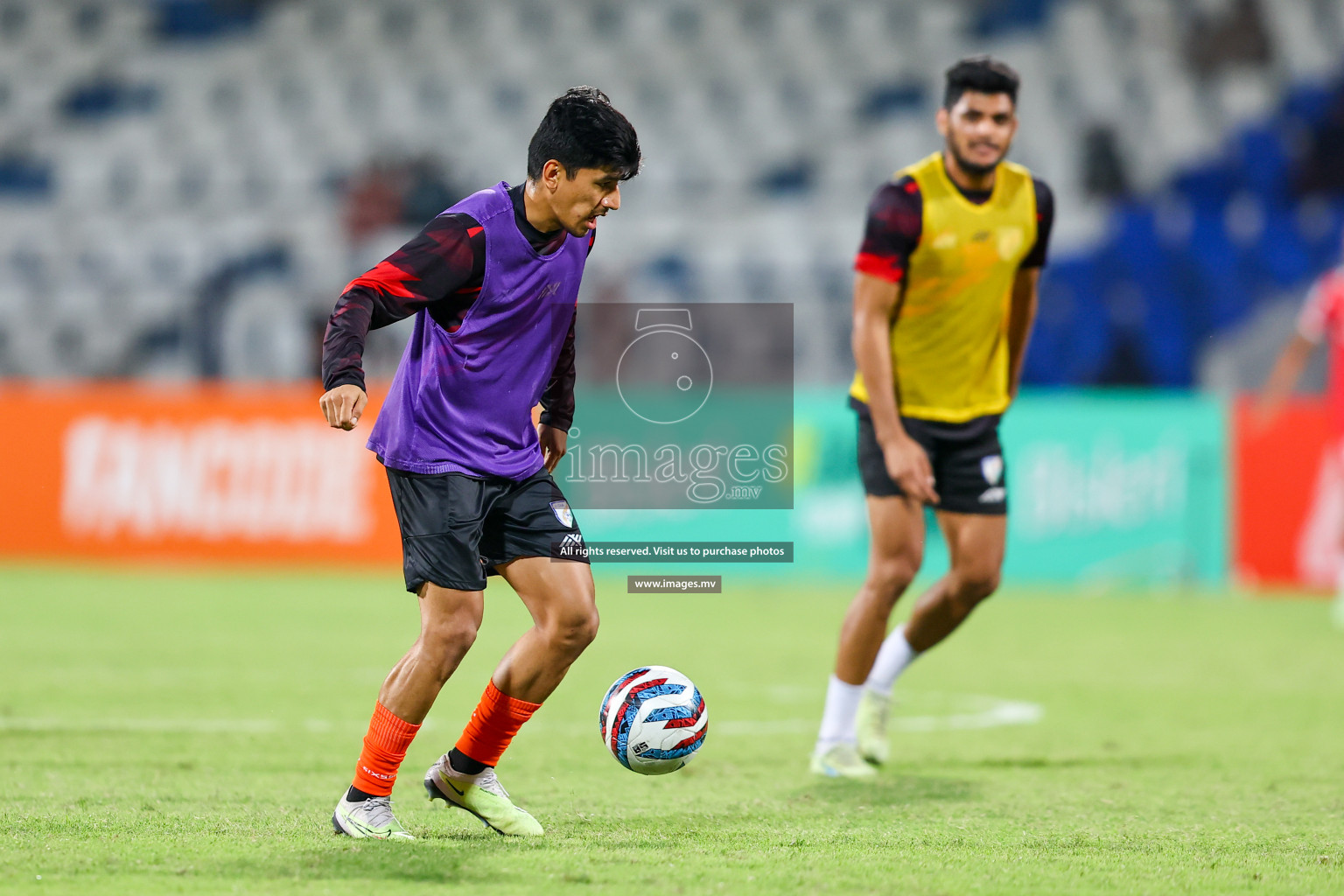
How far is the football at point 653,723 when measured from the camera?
455cm

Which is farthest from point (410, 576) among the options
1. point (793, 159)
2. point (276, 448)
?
point (793, 159)

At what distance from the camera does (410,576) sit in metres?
4.26

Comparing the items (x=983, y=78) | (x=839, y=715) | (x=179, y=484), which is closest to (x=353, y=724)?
(x=839, y=715)

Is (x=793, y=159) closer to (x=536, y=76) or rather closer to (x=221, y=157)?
(x=536, y=76)

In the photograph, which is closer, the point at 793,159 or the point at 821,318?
the point at 821,318

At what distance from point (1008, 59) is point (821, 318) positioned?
6652mm

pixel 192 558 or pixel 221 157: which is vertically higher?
pixel 221 157

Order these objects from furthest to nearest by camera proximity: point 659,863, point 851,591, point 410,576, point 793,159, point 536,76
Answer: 1. point 536,76
2. point 793,159
3. point 851,591
4. point 410,576
5. point 659,863

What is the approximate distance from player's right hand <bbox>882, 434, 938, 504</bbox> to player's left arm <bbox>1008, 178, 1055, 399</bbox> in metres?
0.58

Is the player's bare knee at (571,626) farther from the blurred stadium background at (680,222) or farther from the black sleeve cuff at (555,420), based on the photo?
the blurred stadium background at (680,222)

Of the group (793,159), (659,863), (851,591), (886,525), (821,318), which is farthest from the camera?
(793,159)

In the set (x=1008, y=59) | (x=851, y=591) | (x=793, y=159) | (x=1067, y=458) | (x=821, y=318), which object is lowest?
(x=851, y=591)

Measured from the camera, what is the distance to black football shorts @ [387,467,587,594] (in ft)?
13.9

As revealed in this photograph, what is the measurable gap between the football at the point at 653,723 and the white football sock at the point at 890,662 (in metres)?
1.51
